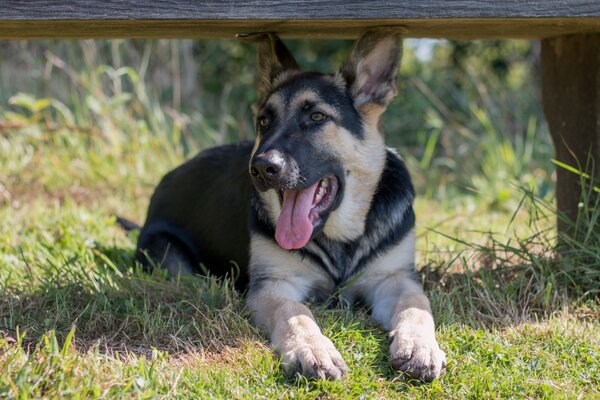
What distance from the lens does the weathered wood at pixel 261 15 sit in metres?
3.28

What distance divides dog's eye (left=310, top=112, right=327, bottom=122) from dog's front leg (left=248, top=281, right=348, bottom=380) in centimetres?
88

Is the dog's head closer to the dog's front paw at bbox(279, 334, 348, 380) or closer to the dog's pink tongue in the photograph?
the dog's pink tongue

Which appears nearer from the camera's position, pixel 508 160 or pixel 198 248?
pixel 198 248

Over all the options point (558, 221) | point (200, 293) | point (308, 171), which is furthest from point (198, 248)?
point (558, 221)

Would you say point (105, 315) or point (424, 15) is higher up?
point (424, 15)

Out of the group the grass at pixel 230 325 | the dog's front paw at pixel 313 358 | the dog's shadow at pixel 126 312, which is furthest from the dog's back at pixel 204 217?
the dog's front paw at pixel 313 358

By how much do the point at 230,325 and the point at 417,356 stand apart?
898mm

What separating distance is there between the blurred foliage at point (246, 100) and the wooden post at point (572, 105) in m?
1.55

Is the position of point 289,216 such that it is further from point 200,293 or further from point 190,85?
point 190,85

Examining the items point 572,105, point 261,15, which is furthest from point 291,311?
point 572,105

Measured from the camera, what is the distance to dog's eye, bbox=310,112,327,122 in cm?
404

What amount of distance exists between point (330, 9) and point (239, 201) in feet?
4.99

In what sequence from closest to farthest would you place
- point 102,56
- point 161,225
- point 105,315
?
1. point 105,315
2. point 161,225
3. point 102,56

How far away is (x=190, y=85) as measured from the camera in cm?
940
